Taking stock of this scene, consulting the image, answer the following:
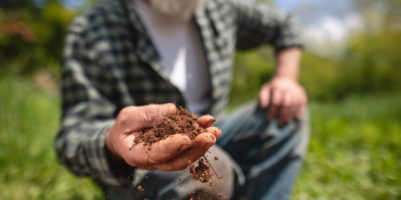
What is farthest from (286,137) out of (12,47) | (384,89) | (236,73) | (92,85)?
(384,89)

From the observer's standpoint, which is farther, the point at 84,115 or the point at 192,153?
the point at 84,115

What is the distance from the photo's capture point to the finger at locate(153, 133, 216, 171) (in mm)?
635

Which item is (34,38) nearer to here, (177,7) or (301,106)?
(177,7)

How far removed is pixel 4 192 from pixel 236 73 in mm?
11828

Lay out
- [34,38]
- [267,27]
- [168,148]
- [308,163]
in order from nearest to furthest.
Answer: [168,148] < [267,27] < [308,163] < [34,38]

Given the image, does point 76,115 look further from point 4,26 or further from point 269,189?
point 4,26

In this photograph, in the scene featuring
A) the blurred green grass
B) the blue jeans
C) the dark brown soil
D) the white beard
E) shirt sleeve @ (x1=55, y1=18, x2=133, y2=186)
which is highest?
the white beard

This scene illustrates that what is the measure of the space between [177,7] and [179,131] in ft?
3.37

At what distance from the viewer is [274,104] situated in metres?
1.40

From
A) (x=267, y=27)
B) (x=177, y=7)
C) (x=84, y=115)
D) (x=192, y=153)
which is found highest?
(x=177, y=7)

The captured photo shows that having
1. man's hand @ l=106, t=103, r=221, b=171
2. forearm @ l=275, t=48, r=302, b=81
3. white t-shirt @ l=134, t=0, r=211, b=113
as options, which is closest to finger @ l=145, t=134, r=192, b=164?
man's hand @ l=106, t=103, r=221, b=171

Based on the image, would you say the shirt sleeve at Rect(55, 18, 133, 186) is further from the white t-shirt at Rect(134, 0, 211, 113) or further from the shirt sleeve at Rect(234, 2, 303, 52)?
the shirt sleeve at Rect(234, 2, 303, 52)

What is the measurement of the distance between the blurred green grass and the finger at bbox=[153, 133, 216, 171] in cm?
92

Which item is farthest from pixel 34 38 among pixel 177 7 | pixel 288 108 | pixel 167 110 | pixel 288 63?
pixel 167 110
